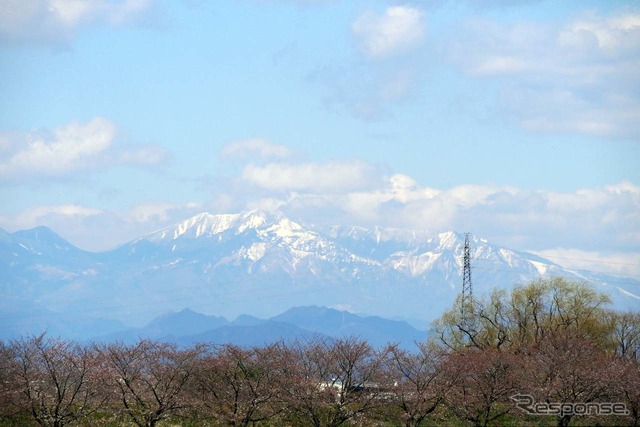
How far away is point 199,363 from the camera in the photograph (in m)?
47.7

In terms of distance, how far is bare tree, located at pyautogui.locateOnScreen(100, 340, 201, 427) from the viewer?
1786 inches

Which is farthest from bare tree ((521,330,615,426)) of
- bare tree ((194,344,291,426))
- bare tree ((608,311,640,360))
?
bare tree ((608,311,640,360))

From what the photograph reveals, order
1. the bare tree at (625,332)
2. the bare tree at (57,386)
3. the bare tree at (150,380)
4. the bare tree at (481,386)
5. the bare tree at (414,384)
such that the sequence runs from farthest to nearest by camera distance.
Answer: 1. the bare tree at (625,332)
2. the bare tree at (481,386)
3. the bare tree at (414,384)
4. the bare tree at (150,380)
5. the bare tree at (57,386)

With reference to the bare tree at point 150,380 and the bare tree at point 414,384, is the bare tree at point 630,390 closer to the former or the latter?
the bare tree at point 414,384

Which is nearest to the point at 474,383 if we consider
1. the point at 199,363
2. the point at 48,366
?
the point at 199,363

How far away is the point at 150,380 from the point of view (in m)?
47.3

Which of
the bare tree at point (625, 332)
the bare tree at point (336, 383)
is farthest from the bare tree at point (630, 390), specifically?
the bare tree at point (625, 332)

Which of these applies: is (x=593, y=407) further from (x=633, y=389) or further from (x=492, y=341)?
(x=492, y=341)

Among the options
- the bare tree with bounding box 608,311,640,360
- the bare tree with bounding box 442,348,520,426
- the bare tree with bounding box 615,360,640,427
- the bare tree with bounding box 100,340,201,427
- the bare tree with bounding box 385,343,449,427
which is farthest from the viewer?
the bare tree with bounding box 608,311,640,360

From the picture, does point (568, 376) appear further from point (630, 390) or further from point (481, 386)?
point (481, 386)

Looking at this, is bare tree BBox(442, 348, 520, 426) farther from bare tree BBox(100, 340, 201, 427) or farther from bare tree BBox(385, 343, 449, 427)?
bare tree BBox(100, 340, 201, 427)

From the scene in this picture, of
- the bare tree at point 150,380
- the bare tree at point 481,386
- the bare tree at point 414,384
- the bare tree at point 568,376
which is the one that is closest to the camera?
the bare tree at point 150,380

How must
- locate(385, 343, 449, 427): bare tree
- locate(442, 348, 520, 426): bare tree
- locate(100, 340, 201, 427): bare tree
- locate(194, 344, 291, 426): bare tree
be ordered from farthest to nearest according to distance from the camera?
locate(442, 348, 520, 426): bare tree < locate(385, 343, 449, 427): bare tree < locate(194, 344, 291, 426): bare tree < locate(100, 340, 201, 427): bare tree

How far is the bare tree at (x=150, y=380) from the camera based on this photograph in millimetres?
45375
